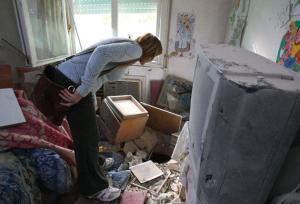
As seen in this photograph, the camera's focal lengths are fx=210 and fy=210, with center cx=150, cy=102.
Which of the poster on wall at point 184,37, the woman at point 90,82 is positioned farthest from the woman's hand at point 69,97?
the poster on wall at point 184,37

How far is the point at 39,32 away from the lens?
230 centimetres

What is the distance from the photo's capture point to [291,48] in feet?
3.73

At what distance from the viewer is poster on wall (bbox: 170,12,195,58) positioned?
2469 mm

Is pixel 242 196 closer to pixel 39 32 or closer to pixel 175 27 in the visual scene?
pixel 175 27

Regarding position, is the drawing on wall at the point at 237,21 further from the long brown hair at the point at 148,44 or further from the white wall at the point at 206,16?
the long brown hair at the point at 148,44

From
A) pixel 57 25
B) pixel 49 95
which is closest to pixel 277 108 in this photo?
pixel 49 95

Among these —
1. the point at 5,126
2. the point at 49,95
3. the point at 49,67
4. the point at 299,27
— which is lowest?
the point at 5,126

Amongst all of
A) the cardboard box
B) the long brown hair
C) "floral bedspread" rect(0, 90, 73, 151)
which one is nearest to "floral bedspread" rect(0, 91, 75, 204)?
"floral bedspread" rect(0, 90, 73, 151)

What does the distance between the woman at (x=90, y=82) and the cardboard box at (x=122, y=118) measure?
669 millimetres

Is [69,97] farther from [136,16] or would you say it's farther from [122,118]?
[136,16]

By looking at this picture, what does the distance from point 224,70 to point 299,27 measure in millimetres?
893

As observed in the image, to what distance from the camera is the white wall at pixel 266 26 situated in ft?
4.28

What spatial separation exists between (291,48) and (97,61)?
1.05 metres

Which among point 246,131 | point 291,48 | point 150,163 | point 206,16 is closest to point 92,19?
point 206,16
